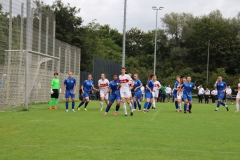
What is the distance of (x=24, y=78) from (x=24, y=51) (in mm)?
1705

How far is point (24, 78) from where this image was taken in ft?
79.7

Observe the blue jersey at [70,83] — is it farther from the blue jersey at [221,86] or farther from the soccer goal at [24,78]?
the blue jersey at [221,86]

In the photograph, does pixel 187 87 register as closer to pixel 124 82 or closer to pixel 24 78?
pixel 124 82

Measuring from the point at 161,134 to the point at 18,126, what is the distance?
4912mm

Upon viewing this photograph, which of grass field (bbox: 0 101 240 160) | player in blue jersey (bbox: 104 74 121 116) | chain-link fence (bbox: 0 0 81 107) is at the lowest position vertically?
grass field (bbox: 0 101 240 160)

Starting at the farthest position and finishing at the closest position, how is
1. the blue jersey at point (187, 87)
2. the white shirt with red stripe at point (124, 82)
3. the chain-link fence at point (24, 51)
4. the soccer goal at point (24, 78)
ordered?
1. the blue jersey at point (187, 87)
2. the soccer goal at point (24, 78)
3. the chain-link fence at point (24, 51)
4. the white shirt with red stripe at point (124, 82)

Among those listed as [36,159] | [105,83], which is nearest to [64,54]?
[105,83]

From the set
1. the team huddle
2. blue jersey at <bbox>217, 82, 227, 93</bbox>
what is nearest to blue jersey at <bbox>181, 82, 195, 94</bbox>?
the team huddle

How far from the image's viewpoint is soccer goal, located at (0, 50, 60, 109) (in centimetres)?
2223

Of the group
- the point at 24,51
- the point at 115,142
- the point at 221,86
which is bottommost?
the point at 115,142

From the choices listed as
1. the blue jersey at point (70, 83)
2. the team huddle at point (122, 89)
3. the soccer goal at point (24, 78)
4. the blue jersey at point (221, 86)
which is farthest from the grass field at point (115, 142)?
the blue jersey at point (221, 86)

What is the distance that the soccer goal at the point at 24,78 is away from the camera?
22234 mm

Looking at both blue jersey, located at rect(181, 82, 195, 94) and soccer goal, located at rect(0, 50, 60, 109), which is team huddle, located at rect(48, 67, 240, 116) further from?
soccer goal, located at rect(0, 50, 60, 109)

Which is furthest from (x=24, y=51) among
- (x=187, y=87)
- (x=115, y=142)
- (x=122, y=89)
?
(x=115, y=142)
